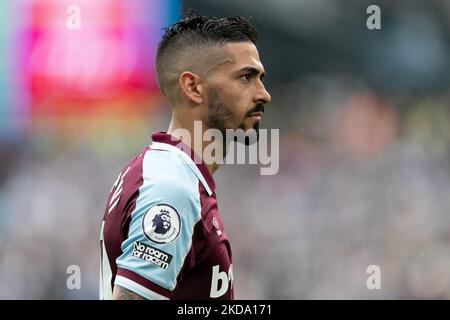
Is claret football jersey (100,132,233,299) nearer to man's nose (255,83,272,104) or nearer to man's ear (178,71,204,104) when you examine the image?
man's ear (178,71,204,104)

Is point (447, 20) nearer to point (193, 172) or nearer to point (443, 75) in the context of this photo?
point (443, 75)

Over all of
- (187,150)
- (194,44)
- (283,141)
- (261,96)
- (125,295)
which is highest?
(283,141)

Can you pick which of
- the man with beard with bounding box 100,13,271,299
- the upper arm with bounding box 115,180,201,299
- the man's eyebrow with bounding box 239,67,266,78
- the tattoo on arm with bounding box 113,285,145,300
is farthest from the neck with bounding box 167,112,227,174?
the tattoo on arm with bounding box 113,285,145,300

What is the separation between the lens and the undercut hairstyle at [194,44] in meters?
2.87

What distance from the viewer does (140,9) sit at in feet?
23.0

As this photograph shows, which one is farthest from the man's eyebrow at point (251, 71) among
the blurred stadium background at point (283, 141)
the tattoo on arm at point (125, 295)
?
the blurred stadium background at point (283, 141)

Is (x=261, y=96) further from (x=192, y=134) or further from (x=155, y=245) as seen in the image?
(x=155, y=245)

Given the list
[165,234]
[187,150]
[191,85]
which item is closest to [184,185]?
[165,234]

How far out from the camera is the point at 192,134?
2791 mm

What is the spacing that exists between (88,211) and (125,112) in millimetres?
926

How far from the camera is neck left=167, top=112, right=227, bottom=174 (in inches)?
109

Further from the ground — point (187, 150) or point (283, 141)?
point (283, 141)

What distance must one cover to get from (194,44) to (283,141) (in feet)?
13.4

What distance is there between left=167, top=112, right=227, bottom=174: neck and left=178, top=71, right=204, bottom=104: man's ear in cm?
8
